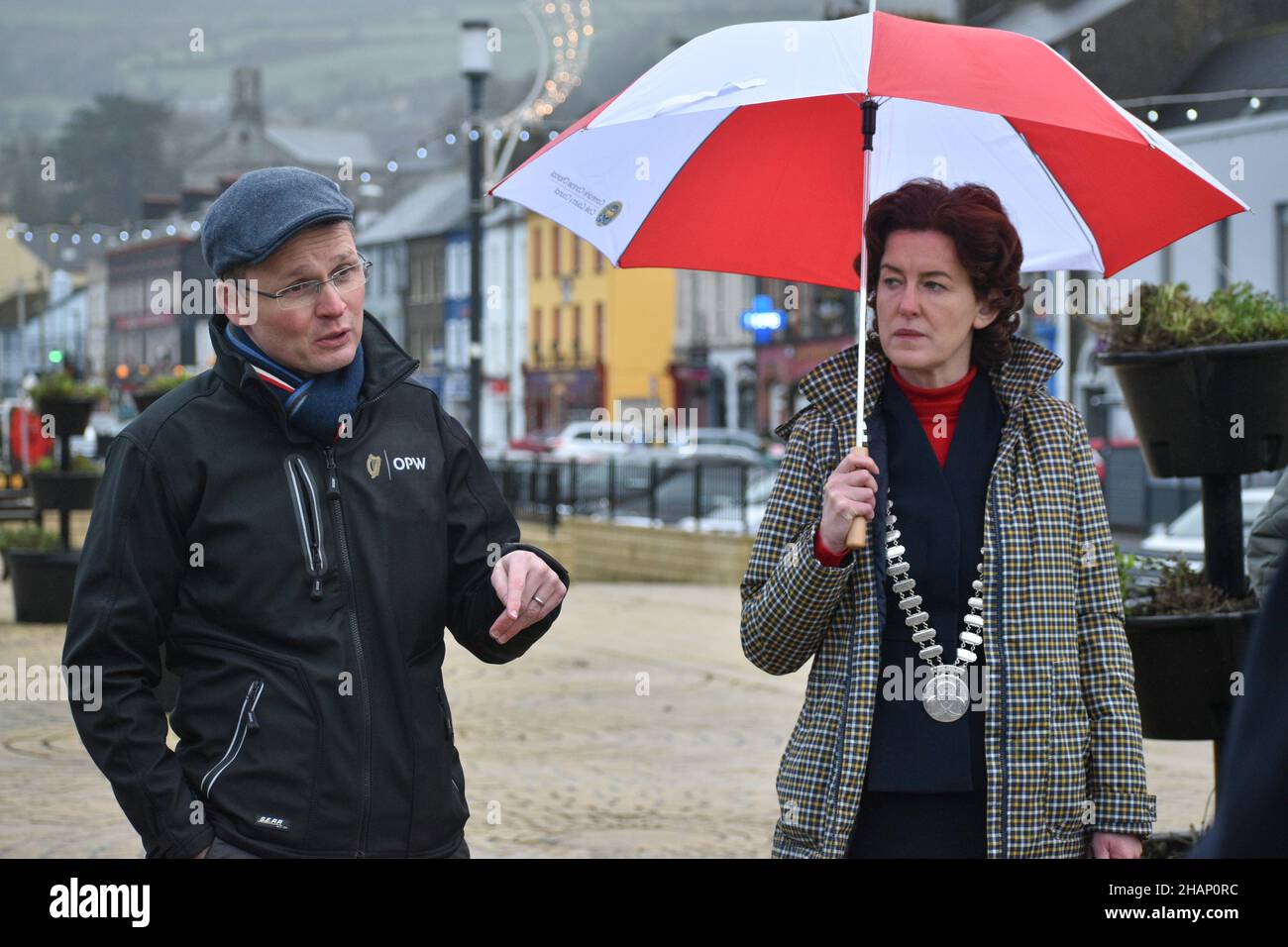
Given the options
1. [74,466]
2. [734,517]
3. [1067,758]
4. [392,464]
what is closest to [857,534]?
[1067,758]

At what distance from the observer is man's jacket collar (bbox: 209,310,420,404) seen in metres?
2.99

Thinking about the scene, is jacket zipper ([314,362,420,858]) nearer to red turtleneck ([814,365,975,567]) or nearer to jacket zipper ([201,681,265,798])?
jacket zipper ([201,681,265,798])

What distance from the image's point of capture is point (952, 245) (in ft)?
11.2

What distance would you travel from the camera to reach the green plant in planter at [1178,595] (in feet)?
15.2

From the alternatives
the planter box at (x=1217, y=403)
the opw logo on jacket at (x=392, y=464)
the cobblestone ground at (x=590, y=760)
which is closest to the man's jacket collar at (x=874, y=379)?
the opw logo on jacket at (x=392, y=464)

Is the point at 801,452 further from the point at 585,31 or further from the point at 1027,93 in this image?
the point at 585,31

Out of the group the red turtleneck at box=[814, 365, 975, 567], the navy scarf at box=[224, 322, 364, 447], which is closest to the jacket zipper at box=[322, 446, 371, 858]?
the navy scarf at box=[224, 322, 364, 447]

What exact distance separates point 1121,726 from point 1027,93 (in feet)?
4.17

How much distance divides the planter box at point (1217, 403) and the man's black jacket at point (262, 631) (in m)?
2.53

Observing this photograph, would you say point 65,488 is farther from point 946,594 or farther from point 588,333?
point 588,333

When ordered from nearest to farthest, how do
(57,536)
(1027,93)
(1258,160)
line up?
(1027,93) → (57,536) → (1258,160)

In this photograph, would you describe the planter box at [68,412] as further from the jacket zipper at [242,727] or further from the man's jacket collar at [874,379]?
the jacket zipper at [242,727]
